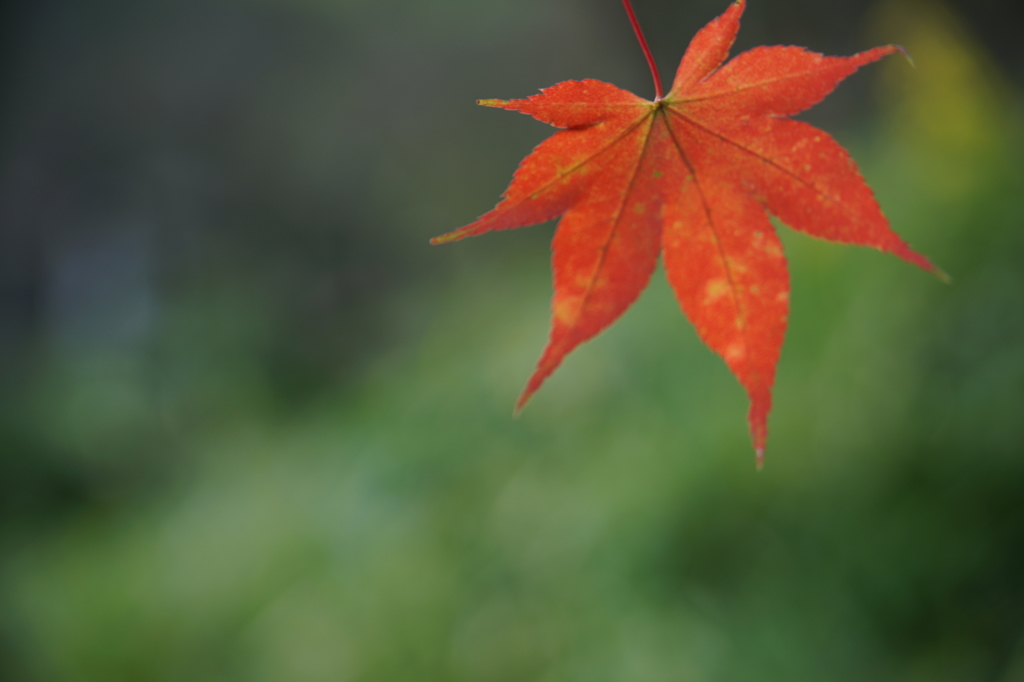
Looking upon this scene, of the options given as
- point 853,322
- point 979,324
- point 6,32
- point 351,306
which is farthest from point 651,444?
point 6,32

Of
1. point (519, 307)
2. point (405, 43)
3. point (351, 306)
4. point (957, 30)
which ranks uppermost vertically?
point (405, 43)

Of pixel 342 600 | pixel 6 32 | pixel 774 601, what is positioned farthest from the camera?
pixel 6 32

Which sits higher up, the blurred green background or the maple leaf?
the maple leaf

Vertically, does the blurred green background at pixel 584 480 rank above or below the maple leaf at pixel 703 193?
below

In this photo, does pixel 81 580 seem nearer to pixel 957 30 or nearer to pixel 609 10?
pixel 957 30

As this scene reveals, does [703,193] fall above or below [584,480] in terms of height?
above

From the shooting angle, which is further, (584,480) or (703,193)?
(584,480)

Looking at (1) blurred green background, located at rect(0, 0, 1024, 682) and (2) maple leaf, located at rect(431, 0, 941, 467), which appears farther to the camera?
(1) blurred green background, located at rect(0, 0, 1024, 682)

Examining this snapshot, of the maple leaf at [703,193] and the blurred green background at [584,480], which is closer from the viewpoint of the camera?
the maple leaf at [703,193]
